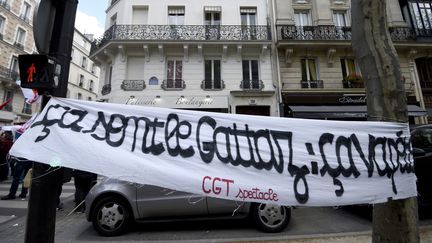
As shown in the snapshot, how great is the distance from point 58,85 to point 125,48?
12895 mm

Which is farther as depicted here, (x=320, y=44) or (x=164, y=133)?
(x=320, y=44)

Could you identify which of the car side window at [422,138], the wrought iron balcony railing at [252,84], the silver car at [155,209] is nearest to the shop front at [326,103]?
the wrought iron balcony railing at [252,84]

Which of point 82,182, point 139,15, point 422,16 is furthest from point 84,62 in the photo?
point 422,16

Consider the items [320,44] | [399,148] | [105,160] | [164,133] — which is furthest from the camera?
[320,44]

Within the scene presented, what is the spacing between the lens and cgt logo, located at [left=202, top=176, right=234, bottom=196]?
2277mm

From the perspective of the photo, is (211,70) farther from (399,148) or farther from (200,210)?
(399,148)

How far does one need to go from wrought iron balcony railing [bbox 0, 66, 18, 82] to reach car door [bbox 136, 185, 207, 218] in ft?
89.2

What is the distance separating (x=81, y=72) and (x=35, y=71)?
34778 mm

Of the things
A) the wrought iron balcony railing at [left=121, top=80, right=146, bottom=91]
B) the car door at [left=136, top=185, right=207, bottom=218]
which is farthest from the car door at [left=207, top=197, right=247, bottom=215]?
the wrought iron balcony railing at [left=121, top=80, right=146, bottom=91]

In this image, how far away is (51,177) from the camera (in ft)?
6.73

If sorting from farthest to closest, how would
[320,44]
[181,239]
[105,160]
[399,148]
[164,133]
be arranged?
[320,44] → [181,239] → [399,148] → [164,133] → [105,160]

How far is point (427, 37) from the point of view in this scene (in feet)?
47.0

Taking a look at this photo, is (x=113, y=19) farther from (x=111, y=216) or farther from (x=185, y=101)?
(x=111, y=216)

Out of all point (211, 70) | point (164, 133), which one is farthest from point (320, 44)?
point (164, 133)
